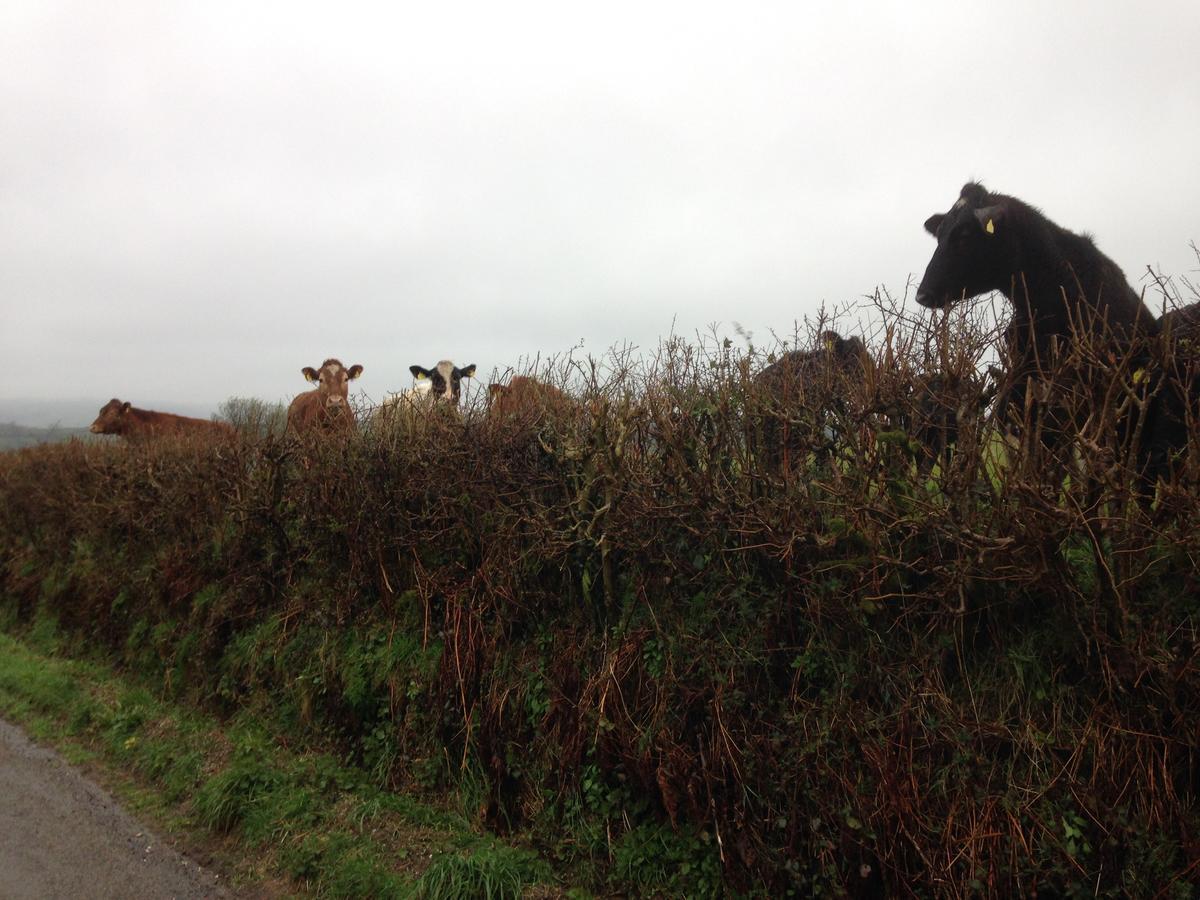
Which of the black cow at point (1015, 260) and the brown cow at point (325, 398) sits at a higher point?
the black cow at point (1015, 260)

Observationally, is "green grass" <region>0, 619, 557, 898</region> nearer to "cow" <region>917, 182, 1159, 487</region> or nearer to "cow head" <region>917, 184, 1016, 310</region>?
"cow" <region>917, 182, 1159, 487</region>

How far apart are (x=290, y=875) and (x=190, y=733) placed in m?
2.66

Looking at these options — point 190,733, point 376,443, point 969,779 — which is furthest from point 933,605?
point 190,733

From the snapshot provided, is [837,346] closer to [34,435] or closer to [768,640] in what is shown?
[768,640]

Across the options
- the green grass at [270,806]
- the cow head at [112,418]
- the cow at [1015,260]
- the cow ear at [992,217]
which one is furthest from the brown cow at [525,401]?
the cow head at [112,418]

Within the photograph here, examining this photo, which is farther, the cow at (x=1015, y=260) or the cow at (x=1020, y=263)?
the cow at (x=1015, y=260)

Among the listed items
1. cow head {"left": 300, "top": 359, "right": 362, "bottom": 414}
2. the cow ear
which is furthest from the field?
cow head {"left": 300, "top": 359, "right": 362, "bottom": 414}

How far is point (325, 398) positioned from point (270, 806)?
8539 mm

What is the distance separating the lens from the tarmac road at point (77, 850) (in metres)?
4.84

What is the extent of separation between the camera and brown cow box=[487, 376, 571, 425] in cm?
589

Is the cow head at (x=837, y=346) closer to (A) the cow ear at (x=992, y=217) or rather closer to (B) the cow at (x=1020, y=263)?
(B) the cow at (x=1020, y=263)

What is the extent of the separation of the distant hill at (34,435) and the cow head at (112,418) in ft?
4.06

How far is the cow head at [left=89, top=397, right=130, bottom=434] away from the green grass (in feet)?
34.7

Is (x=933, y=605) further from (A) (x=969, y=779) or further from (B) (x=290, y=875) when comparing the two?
(B) (x=290, y=875)
